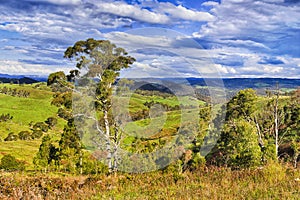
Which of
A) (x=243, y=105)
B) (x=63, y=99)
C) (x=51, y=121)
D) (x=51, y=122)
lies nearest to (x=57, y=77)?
(x=63, y=99)

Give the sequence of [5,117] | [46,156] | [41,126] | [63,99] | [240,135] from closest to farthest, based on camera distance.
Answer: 1. [63,99]
2. [240,135]
3. [46,156]
4. [41,126]
5. [5,117]

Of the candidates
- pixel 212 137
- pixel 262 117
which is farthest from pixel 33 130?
pixel 262 117

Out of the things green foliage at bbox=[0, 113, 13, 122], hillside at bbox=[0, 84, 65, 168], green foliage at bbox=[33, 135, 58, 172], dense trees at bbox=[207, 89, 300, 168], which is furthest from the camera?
green foliage at bbox=[0, 113, 13, 122]

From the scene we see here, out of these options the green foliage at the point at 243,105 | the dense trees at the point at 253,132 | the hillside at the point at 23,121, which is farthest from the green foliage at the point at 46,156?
the hillside at the point at 23,121

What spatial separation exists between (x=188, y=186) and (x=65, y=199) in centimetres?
307

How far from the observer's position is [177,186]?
8797 millimetres

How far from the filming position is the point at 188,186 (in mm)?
8781

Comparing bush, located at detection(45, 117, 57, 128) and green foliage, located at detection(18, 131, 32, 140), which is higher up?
bush, located at detection(45, 117, 57, 128)

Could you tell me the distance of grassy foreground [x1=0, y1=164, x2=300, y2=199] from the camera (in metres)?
7.52

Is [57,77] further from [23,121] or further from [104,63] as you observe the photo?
[23,121]

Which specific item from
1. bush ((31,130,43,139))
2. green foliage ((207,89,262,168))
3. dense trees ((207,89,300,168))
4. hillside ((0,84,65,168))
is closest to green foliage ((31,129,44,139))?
bush ((31,130,43,139))

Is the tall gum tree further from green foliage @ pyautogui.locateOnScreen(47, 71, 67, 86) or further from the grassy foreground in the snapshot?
the grassy foreground

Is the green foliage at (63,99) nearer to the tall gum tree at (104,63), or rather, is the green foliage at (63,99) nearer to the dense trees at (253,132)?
the tall gum tree at (104,63)

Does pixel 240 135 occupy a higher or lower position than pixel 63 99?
lower
